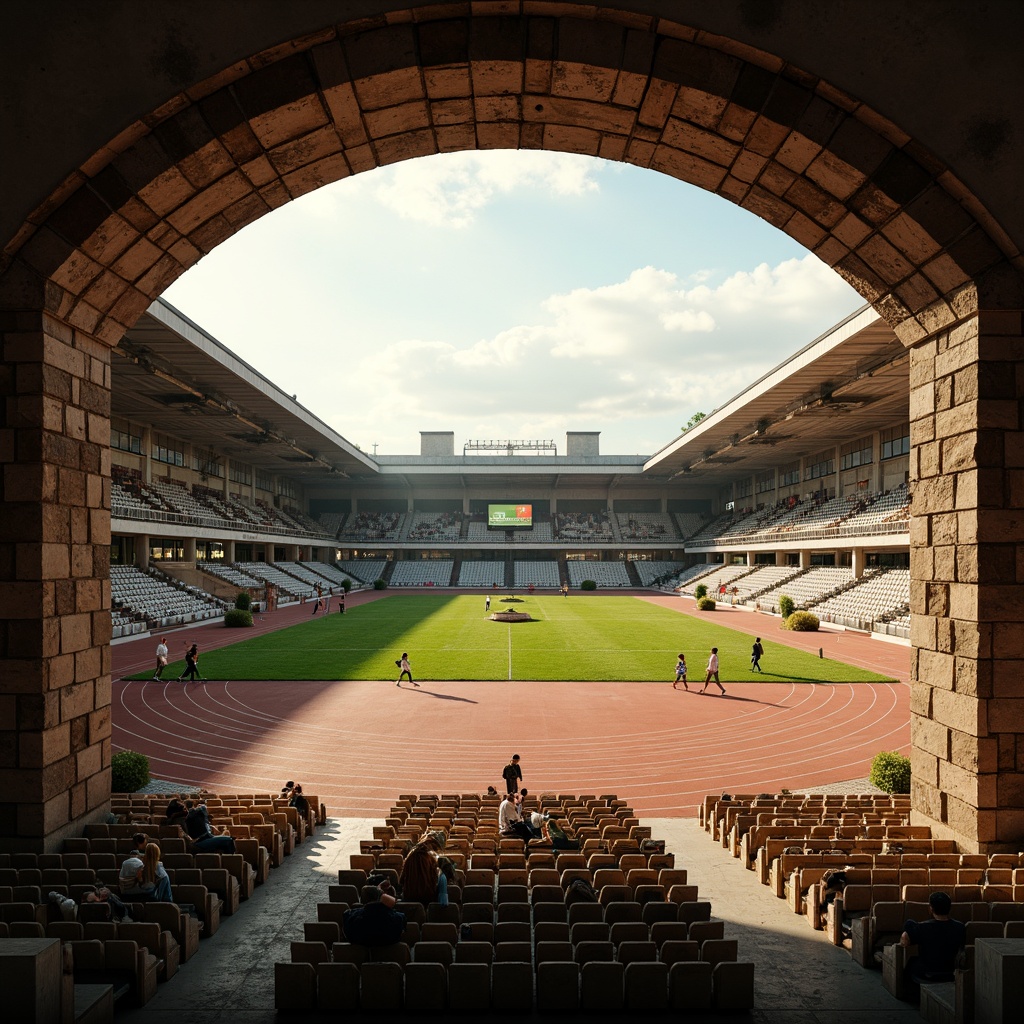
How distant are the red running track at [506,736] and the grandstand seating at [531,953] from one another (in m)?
5.42

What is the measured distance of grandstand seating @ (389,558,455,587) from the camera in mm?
70675

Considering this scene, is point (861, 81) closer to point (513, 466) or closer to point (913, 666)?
point (913, 666)

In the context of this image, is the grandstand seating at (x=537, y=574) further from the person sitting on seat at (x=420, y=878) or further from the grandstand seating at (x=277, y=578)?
the person sitting on seat at (x=420, y=878)

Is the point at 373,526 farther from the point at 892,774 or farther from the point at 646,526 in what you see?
the point at 892,774

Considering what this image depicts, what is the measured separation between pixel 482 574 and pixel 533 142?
6383cm

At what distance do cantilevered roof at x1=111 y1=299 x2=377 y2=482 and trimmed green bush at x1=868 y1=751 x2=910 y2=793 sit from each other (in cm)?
2731

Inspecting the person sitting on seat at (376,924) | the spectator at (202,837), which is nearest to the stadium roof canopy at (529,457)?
the spectator at (202,837)

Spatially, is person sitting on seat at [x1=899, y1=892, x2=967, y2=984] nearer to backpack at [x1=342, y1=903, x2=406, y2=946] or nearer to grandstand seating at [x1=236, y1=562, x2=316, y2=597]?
backpack at [x1=342, y1=903, x2=406, y2=946]

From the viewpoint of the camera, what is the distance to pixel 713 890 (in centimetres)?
800

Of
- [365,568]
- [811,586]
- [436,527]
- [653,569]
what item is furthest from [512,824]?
[436,527]

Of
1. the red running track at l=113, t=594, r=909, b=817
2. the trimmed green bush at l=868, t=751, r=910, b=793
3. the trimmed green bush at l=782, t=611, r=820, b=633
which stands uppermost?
the trimmed green bush at l=868, t=751, r=910, b=793

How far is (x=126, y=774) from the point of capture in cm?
1163

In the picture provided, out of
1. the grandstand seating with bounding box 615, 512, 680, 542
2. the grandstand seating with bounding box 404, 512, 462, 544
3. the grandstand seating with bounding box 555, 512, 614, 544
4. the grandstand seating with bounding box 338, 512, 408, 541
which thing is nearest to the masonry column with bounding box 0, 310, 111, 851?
the grandstand seating with bounding box 404, 512, 462, 544

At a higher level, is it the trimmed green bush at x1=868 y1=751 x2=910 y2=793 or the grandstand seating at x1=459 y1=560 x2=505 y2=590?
the trimmed green bush at x1=868 y1=751 x2=910 y2=793
